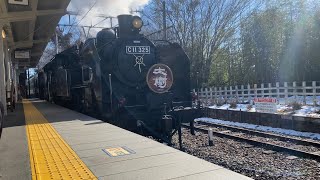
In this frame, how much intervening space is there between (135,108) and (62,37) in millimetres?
35538

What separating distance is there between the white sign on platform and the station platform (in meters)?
9.24

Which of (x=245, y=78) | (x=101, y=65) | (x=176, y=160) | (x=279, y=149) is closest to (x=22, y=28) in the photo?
(x=101, y=65)

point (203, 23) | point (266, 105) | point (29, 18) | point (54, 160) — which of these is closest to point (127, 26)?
point (54, 160)

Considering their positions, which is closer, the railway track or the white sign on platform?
the railway track

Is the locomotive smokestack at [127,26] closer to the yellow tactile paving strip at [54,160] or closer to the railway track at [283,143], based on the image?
the yellow tactile paving strip at [54,160]

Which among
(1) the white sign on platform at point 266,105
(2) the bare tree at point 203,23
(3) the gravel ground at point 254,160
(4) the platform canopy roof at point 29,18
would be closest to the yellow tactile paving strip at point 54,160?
(3) the gravel ground at point 254,160

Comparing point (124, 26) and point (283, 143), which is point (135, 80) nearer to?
point (124, 26)

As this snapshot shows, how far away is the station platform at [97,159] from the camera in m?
3.72

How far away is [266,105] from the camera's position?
14.4 m

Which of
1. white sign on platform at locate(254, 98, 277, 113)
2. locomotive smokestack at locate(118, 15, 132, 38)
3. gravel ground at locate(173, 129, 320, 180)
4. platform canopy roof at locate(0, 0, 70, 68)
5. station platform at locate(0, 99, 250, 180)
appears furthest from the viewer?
white sign on platform at locate(254, 98, 277, 113)

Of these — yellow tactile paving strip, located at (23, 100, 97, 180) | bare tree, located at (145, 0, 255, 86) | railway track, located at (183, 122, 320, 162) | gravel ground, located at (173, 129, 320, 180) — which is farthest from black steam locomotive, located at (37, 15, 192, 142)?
bare tree, located at (145, 0, 255, 86)

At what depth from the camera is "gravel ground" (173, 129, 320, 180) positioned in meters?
6.34

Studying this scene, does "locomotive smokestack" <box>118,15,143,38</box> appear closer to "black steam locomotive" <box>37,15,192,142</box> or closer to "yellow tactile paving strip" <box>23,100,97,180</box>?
"black steam locomotive" <box>37,15,192,142</box>

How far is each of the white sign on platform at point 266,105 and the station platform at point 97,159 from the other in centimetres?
924
